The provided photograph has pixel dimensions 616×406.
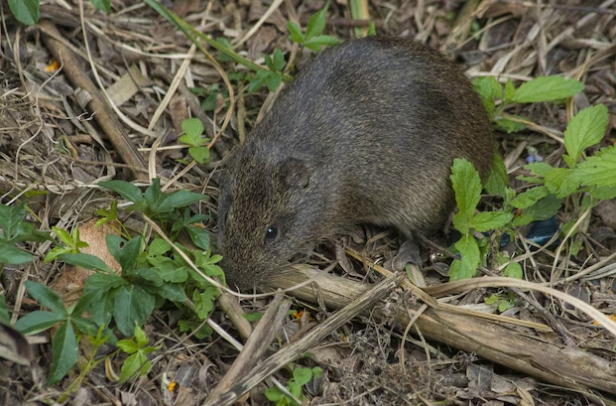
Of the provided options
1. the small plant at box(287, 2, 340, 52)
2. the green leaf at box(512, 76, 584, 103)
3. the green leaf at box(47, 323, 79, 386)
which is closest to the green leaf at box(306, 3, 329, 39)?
the small plant at box(287, 2, 340, 52)

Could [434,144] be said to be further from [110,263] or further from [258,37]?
[110,263]

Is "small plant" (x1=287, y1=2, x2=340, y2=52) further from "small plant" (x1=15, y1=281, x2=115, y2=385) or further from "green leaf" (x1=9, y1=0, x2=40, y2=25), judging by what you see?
"small plant" (x1=15, y1=281, x2=115, y2=385)

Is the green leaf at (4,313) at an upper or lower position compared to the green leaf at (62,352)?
upper

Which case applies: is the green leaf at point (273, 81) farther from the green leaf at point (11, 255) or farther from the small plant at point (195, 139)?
the green leaf at point (11, 255)

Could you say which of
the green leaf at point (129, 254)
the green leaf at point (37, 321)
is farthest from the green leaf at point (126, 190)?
the green leaf at point (37, 321)

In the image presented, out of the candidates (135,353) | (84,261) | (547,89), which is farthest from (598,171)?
(84,261)

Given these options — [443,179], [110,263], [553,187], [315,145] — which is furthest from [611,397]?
[110,263]
